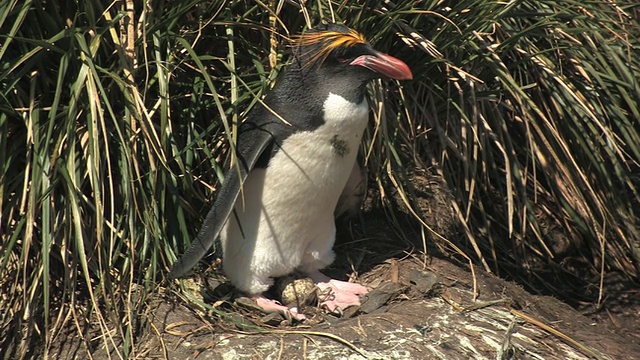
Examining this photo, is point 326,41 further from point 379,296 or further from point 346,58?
point 379,296

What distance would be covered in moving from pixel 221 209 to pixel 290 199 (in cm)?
26

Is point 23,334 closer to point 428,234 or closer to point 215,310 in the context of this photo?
point 215,310

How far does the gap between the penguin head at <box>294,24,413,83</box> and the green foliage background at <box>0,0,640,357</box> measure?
136mm

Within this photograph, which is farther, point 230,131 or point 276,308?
point 230,131

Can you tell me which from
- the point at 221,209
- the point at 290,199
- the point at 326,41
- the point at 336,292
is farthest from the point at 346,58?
the point at 336,292

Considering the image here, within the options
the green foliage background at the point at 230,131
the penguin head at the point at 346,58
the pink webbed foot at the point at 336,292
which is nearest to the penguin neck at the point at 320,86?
the penguin head at the point at 346,58

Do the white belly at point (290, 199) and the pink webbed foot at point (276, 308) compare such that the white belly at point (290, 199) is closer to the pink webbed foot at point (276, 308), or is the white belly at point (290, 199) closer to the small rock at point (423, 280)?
the pink webbed foot at point (276, 308)

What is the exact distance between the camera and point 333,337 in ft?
9.70

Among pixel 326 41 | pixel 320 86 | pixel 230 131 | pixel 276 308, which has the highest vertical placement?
pixel 326 41

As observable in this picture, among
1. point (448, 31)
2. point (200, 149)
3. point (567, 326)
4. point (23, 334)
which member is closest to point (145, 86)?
point (200, 149)

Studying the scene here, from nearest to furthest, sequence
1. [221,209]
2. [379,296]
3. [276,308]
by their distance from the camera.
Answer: [221,209] → [276,308] → [379,296]

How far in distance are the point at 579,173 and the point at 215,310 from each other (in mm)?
1675

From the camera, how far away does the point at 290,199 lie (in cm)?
314

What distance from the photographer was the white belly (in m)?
3.09
